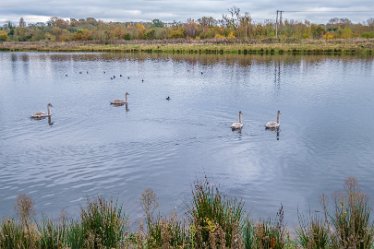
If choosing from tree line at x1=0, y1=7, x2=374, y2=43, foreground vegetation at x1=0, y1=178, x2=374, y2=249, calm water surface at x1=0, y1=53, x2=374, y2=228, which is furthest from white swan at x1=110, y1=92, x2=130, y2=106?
tree line at x1=0, y1=7, x2=374, y2=43

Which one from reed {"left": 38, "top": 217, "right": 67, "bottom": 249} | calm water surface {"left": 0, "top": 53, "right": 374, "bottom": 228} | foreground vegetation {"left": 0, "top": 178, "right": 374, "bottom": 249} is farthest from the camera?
calm water surface {"left": 0, "top": 53, "right": 374, "bottom": 228}

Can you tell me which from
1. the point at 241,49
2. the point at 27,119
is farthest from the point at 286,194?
the point at 241,49

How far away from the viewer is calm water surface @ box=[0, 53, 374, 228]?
14086 mm

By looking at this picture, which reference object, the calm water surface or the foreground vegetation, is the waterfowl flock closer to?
the calm water surface

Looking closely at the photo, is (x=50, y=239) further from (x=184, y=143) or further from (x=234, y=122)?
(x=234, y=122)

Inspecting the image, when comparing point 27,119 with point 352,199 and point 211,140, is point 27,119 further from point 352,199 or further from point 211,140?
point 352,199

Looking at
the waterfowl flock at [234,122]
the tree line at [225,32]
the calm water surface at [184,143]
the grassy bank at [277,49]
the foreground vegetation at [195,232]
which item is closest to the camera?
the foreground vegetation at [195,232]

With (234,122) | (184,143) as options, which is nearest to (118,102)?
(234,122)

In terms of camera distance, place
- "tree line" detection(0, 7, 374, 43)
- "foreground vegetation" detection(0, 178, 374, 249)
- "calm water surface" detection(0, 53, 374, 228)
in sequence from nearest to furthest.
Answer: "foreground vegetation" detection(0, 178, 374, 249), "calm water surface" detection(0, 53, 374, 228), "tree line" detection(0, 7, 374, 43)

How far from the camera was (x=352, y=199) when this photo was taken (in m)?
7.77

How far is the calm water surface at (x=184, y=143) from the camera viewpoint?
1409 centimetres

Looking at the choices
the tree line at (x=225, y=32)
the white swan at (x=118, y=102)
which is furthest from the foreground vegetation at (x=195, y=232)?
the tree line at (x=225, y=32)

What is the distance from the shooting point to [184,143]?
19.4m

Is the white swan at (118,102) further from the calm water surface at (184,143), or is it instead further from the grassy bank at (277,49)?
the grassy bank at (277,49)
